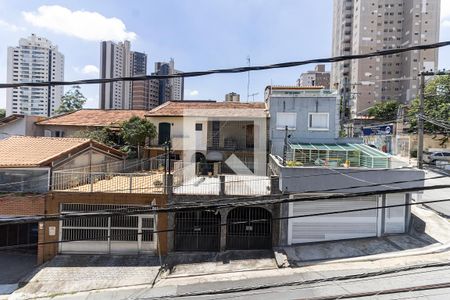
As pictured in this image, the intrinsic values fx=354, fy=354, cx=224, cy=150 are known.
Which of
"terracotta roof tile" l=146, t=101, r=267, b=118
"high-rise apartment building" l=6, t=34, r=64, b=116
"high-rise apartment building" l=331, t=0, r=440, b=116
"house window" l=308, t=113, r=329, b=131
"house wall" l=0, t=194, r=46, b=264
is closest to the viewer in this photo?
"house wall" l=0, t=194, r=46, b=264

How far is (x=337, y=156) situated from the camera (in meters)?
19.3

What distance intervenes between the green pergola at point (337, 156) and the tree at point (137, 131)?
432 inches

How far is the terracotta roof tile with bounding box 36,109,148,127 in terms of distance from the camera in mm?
30177

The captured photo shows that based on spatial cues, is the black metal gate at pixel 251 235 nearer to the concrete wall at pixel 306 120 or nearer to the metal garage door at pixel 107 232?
the metal garage door at pixel 107 232

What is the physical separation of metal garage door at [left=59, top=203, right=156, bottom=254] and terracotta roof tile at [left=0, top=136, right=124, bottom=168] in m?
2.81

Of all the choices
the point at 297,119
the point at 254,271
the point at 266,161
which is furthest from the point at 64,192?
the point at 297,119

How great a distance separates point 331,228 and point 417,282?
16.5 feet

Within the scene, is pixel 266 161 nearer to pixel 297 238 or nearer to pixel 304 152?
pixel 304 152

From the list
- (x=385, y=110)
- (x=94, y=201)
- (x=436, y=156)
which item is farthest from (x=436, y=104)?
(x=94, y=201)

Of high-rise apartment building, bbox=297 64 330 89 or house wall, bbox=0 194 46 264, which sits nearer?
house wall, bbox=0 194 46 264

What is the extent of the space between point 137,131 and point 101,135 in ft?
12.5

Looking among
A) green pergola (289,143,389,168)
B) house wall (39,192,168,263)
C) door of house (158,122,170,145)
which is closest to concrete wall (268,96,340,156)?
green pergola (289,143,389,168)

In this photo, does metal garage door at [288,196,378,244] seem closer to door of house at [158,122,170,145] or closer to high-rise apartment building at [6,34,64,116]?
door of house at [158,122,170,145]

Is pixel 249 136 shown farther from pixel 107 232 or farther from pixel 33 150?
pixel 33 150
